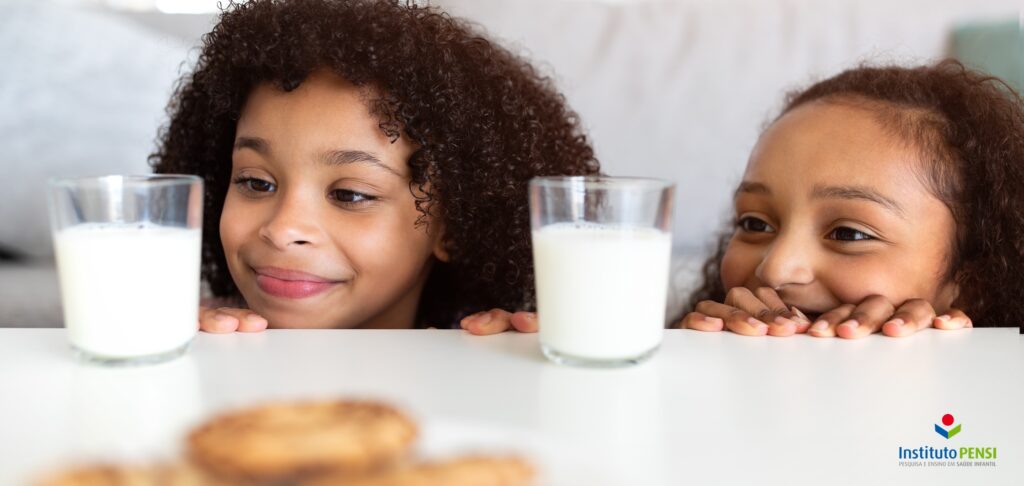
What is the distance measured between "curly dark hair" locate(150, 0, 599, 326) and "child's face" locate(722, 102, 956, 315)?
34 cm

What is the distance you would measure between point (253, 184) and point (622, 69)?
1.00 meters

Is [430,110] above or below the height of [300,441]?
above

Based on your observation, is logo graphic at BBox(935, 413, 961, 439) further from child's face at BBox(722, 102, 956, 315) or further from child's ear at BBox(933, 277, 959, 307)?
child's ear at BBox(933, 277, 959, 307)

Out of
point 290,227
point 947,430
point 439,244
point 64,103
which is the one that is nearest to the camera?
point 947,430

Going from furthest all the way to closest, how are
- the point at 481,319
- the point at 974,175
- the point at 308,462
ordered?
the point at 974,175 → the point at 481,319 → the point at 308,462

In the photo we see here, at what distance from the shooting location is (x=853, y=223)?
1.08 m

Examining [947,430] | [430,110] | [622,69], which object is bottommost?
[947,430]

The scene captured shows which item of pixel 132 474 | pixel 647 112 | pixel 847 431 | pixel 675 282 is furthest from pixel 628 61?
pixel 132 474

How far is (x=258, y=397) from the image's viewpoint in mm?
527

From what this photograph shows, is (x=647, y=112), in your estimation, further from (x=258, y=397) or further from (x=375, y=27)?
(x=258, y=397)

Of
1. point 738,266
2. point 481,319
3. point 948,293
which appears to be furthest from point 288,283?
point 948,293

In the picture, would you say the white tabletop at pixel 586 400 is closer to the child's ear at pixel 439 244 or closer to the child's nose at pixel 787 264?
the child's nose at pixel 787 264

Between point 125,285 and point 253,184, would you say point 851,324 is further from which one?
point 253,184

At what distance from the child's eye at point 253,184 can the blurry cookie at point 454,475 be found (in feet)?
2.46
